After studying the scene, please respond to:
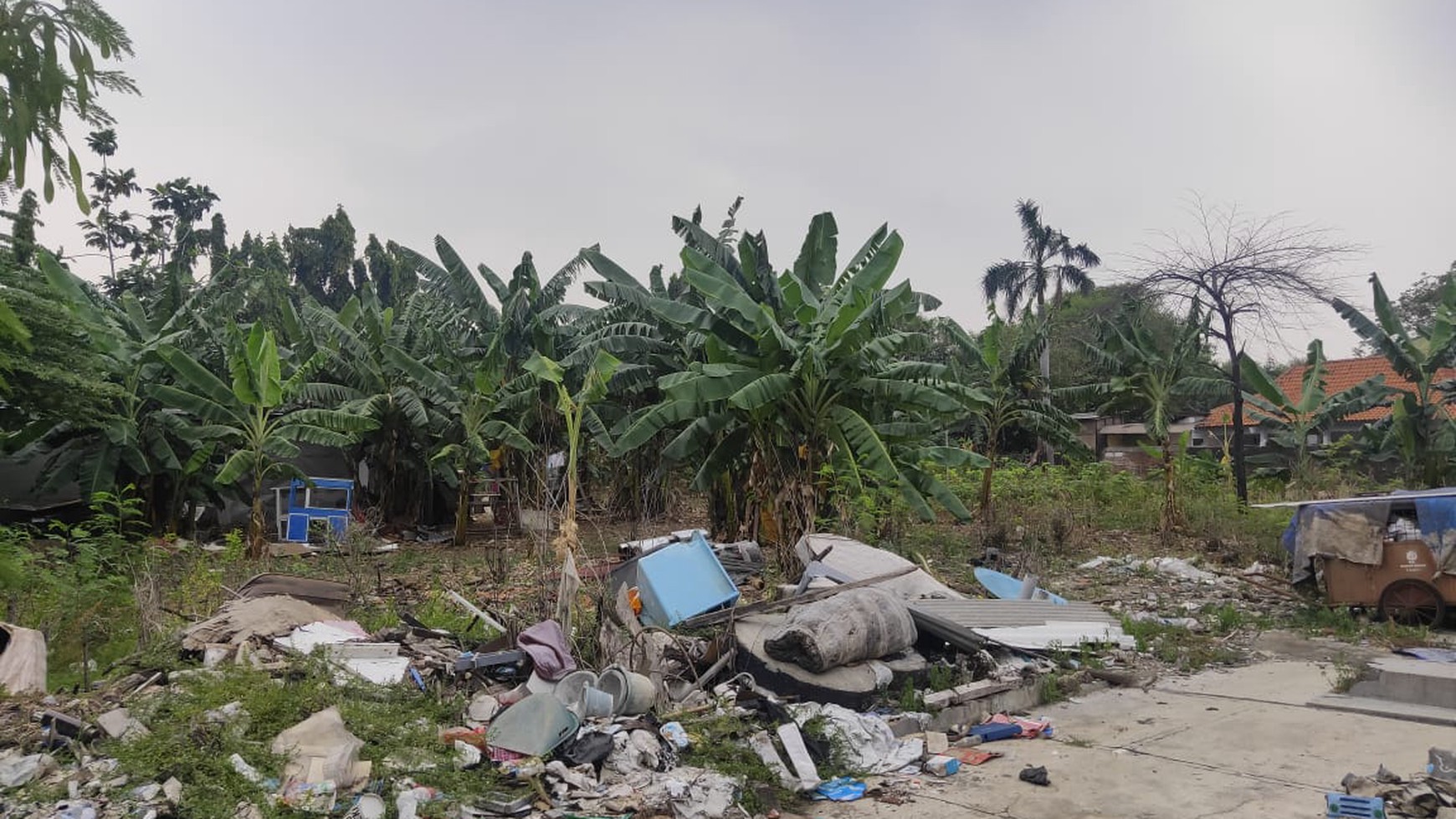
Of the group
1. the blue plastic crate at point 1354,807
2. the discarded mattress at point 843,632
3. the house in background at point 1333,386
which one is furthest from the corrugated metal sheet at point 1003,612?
the house in background at point 1333,386

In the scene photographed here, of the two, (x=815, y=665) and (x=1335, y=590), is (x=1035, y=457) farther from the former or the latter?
(x=815, y=665)

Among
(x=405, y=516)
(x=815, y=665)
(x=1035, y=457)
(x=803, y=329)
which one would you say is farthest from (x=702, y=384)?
(x=1035, y=457)

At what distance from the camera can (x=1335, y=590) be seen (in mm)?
8766

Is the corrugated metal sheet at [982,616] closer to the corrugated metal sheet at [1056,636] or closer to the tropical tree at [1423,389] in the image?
the corrugated metal sheet at [1056,636]

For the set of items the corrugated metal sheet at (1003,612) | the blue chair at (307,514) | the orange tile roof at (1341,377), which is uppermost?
the orange tile roof at (1341,377)

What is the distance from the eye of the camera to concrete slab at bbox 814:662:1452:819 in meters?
4.42

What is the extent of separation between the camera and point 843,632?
20.1ft

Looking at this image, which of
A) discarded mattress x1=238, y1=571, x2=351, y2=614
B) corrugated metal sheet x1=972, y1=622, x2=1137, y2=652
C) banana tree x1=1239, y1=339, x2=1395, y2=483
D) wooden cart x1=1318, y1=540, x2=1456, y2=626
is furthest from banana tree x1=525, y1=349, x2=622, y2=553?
banana tree x1=1239, y1=339, x2=1395, y2=483

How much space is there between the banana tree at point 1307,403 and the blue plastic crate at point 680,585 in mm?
10175

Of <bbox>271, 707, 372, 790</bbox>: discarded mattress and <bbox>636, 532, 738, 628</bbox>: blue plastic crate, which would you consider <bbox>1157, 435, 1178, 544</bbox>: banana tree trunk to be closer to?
<bbox>636, 532, 738, 628</bbox>: blue plastic crate

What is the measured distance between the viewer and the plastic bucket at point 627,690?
5457 millimetres

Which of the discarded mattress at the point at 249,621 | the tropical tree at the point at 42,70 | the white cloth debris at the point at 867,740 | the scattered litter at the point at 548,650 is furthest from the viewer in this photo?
the discarded mattress at the point at 249,621

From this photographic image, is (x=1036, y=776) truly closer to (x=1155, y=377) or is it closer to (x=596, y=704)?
(x=596, y=704)

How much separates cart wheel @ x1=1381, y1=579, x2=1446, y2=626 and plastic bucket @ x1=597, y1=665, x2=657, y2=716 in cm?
694
